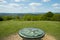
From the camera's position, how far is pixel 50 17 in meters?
10.6

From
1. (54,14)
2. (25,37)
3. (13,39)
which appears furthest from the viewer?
(54,14)

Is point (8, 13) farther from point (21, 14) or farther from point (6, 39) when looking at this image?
point (6, 39)

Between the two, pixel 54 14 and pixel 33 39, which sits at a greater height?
pixel 54 14

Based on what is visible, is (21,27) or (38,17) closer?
(21,27)

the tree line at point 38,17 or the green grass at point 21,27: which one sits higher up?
the tree line at point 38,17

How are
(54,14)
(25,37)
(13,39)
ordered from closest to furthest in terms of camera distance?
(25,37) < (13,39) < (54,14)

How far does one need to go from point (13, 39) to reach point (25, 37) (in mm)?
1349

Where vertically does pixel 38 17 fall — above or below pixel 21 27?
above

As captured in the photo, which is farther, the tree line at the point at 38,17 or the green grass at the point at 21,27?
the tree line at the point at 38,17

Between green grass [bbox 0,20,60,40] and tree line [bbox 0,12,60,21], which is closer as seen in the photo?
green grass [bbox 0,20,60,40]

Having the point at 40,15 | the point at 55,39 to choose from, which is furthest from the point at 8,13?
the point at 55,39

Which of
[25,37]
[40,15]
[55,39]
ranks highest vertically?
[40,15]

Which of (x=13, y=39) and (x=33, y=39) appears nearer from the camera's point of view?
(x=33, y=39)

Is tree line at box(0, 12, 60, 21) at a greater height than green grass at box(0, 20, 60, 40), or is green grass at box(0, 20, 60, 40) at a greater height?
tree line at box(0, 12, 60, 21)
